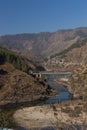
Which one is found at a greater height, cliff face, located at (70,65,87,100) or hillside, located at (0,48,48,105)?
cliff face, located at (70,65,87,100)

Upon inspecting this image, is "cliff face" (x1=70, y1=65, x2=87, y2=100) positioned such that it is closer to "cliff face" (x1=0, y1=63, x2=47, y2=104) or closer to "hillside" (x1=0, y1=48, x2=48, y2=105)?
"hillside" (x1=0, y1=48, x2=48, y2=105)

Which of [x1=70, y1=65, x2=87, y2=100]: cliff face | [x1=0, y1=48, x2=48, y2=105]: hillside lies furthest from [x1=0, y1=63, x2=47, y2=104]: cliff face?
[x1=70, y1=65, x2=87, y2=100]: cliff face

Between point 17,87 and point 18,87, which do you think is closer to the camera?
point 17,87

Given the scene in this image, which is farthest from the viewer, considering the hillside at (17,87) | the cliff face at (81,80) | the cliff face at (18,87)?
the hillside at (17,87)

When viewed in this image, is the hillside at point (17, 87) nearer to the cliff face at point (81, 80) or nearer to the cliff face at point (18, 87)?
the cliff face at point (18, 87)

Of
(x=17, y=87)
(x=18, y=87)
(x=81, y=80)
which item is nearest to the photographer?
(x=81, y=80)

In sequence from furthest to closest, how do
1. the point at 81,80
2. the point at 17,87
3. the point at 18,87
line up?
the point at 18,87, the point at 17,87, the point at 81,80

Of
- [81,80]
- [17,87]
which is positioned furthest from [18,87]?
[81,80]

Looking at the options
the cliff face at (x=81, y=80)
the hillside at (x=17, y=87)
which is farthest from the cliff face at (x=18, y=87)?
the cliff face at (x=81, y=80)

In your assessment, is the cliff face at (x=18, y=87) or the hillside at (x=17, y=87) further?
the hillside at (x=17, y=87)

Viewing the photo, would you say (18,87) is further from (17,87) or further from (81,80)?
(81,80)

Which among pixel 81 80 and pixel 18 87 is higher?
pixel 81 80

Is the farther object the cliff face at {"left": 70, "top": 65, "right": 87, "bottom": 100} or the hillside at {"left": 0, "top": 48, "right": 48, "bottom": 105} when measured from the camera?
the hillside at {"left": 0, "top": 48, "right": 48, "bottom": 105}

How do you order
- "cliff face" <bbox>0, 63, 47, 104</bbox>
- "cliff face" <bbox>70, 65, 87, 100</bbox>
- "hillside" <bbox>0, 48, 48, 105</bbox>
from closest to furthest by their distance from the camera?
1. "cliff face" <bbox>70, 65, 87, 100</bbox>
2. "cliff face" <bbox>0, 63, 47, 104</bbox>
3. "hillside" <bbox>0, 48, 48, 105</bbox>
